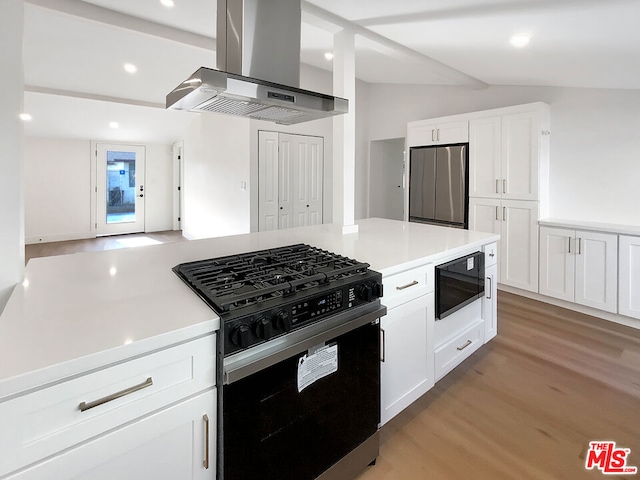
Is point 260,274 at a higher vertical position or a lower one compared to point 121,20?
lower

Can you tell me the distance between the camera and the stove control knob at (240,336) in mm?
1028

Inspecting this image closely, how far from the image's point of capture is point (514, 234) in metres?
3.82

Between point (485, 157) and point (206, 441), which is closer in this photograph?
point (206, 441)

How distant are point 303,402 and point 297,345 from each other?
22 cm

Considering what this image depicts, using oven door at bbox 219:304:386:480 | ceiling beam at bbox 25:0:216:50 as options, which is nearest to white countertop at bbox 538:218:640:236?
oven door at bbox 219:304:386:480

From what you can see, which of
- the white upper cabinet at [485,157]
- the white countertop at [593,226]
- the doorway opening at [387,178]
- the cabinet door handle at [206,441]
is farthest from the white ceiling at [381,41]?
the cabinet door handle at [206,441]

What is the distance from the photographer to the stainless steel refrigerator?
422 centimetres

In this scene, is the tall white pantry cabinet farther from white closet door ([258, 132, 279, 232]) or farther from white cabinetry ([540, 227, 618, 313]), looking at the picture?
white closet door ([258, 132, 279, 232])

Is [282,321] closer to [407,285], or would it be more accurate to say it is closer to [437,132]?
[407,285]

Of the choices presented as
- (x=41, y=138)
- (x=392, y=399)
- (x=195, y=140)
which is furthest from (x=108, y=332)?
(x=41, y=138)

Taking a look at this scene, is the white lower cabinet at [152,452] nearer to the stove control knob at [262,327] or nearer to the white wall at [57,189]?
the stove control knob at [262,327]

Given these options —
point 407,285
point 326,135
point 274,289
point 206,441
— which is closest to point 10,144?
point 274,289

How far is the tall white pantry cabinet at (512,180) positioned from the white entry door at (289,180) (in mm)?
1975

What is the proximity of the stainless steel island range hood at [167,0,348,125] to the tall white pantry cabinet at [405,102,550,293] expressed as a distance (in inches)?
105
